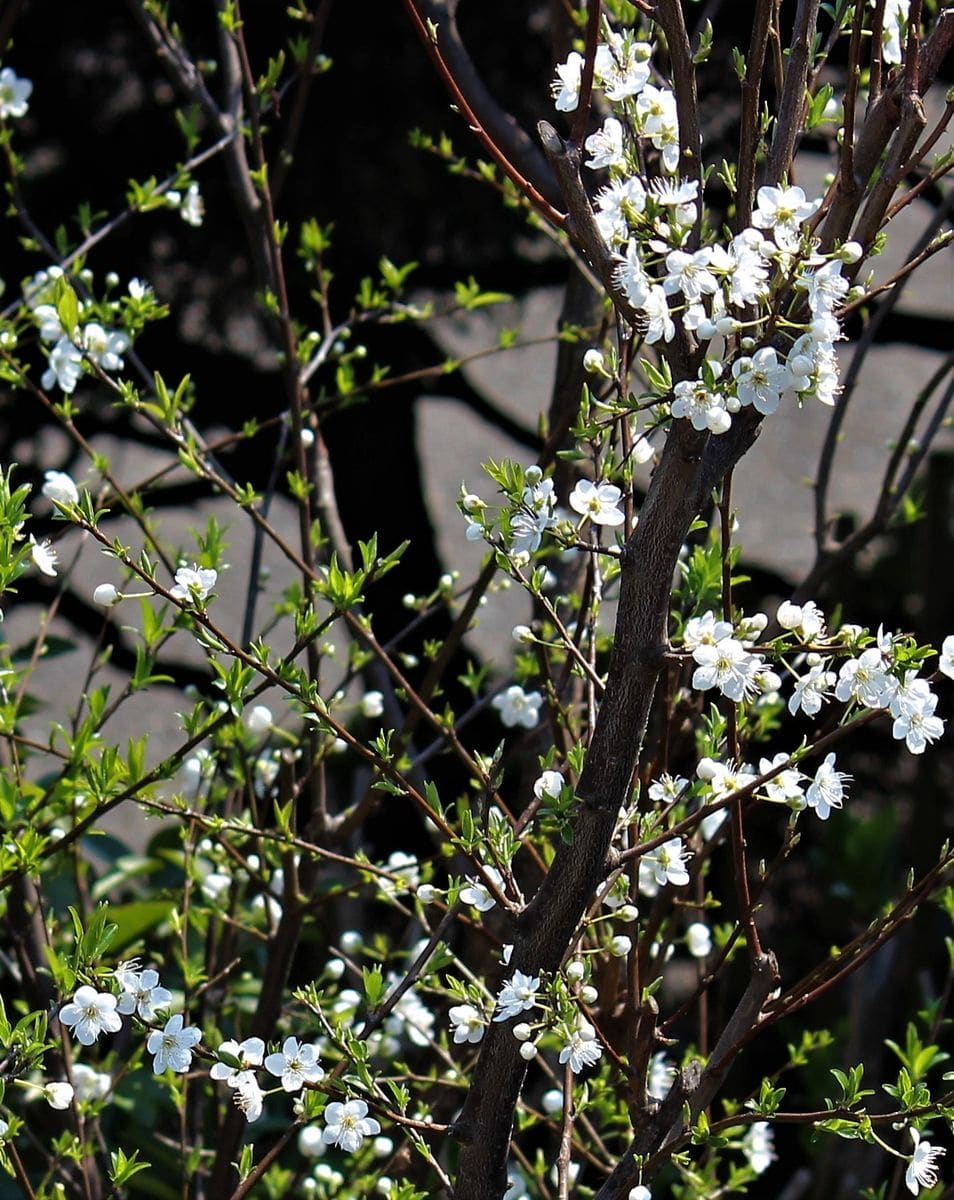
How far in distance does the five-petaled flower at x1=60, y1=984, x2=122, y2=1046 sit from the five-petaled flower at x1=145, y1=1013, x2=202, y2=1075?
0.05 m

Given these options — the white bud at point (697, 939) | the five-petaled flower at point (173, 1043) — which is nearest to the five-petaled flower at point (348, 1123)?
the five-petaled flower at point (173, 1043)

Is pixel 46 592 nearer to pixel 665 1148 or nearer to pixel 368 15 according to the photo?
pixel 368 15

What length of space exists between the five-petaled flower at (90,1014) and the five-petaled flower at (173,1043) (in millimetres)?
46

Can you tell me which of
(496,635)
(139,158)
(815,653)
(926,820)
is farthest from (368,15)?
(815,653)

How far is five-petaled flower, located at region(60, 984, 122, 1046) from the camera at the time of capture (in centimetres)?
84

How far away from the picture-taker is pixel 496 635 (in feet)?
9.84

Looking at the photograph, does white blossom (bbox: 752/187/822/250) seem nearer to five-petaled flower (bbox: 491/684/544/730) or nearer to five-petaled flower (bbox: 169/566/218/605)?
five-petaled flower (bbox: 169/566/218/605)

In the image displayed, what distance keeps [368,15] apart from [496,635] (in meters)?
1.31

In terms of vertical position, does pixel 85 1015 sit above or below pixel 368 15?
below

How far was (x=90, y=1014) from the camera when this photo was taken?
85 cm

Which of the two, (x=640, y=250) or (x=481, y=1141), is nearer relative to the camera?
(x=640, y=250)

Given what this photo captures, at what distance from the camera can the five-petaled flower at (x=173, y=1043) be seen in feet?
2.89

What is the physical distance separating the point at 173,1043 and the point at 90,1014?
0.21 feet

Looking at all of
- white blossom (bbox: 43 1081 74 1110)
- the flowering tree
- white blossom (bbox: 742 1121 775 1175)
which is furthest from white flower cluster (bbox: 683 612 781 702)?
white blossom (bbox: 742 1121 775 1175)
